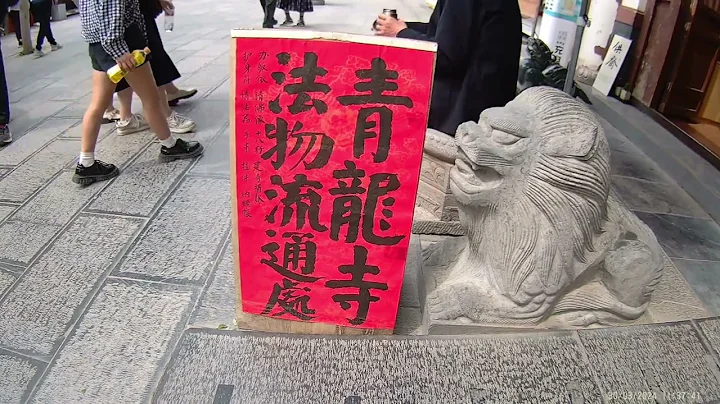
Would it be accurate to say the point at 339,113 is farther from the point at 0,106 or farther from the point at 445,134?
the point at 0,106

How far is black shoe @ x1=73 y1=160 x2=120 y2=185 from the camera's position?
3.62 m

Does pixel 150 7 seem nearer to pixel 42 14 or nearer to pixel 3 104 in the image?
pixel 3 104

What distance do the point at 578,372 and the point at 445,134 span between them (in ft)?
4.79

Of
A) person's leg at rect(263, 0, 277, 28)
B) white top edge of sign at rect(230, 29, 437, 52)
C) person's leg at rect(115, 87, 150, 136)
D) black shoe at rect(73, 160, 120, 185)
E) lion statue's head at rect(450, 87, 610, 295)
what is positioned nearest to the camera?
white top edge of sign at rect(230, 29, 437, 52)

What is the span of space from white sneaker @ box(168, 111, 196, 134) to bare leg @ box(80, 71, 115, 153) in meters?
0.99

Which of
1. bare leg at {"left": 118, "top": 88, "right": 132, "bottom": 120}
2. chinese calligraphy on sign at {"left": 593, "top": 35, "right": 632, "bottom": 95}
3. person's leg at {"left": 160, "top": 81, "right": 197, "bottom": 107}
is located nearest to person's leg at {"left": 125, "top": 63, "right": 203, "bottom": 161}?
bare leg at {"left": 118, "top": 88, "right": 132, "bottom": 120}

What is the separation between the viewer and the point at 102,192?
140 inches

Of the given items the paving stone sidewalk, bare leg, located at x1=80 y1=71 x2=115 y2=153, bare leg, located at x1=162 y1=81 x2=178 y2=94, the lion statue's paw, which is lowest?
the paving stone sidewalk

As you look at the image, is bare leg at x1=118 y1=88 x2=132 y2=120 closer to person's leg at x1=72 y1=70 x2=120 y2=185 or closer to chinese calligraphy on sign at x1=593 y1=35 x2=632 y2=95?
person's leg at x1=72 y1=70 x2=120 y2=185

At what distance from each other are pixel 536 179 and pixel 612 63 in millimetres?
4507

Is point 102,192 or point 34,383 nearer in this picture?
point 34,383

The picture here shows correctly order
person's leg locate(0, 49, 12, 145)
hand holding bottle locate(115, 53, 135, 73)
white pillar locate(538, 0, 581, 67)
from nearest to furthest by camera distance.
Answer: hand holding bottle locate(115, 53, 135, 73), person's leg locate(0, 49, 12, 145), white pillar locate(538, 0, 581, 67)

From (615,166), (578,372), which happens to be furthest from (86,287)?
(615,166)

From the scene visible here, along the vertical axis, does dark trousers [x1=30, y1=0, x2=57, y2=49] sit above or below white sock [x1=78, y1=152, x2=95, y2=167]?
above
